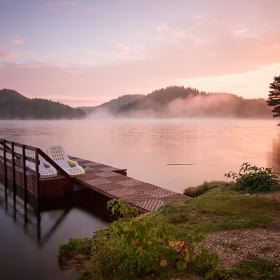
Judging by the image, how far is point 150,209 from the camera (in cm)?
620

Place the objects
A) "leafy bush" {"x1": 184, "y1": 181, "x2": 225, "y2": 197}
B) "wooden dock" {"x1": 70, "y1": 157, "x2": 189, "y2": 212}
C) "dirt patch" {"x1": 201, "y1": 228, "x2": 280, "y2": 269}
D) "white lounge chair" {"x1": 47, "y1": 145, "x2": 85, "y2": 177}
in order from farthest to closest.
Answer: "white lounge chair" {"x1": 47, "y1": 145, "x2": 85, "y2": 177} < "leafy bush" {"x1": 184, "y1": 181, "x2": 225, "y2": 197} < "wooden dock" {"x1": 70, "y1": 157, "x2": 189, "y2": 212} < "dirt patch" {"x1": 201, "y1": 228, "x2": 280, "y2": 269}

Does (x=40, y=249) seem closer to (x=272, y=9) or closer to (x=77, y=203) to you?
(x=77, y=203)

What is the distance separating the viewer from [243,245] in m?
3.78

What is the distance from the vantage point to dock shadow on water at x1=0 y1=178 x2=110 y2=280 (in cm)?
510

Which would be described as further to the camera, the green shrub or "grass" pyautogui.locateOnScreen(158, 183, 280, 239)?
"grass" pyautogui.locateOnScreen(158, 183, 280, 239)

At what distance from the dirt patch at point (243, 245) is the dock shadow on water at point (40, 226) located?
2230mm

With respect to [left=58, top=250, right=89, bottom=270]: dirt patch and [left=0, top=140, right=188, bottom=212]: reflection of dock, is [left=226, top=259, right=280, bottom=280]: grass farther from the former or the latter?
[left=0, top=140, right=188, bottom=212]: reflection of dock

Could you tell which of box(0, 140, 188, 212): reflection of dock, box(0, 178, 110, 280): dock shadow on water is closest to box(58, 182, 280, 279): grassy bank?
box(0, 178, 110, 280): dock shadow on water

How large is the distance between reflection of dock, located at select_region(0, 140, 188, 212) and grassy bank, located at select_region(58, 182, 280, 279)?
4.53 feet

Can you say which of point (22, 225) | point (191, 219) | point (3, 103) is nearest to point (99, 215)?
point (22, 225)

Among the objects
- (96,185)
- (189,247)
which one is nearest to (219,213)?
(189,247)

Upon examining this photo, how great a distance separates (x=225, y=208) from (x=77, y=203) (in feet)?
15.5

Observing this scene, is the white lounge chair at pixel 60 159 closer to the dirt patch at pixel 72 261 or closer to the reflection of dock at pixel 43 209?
the reflection of dock at pixel 43 209

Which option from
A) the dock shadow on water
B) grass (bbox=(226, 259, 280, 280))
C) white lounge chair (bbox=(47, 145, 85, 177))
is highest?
white lounge chair (bbox=(47, 145, 85, 177))
